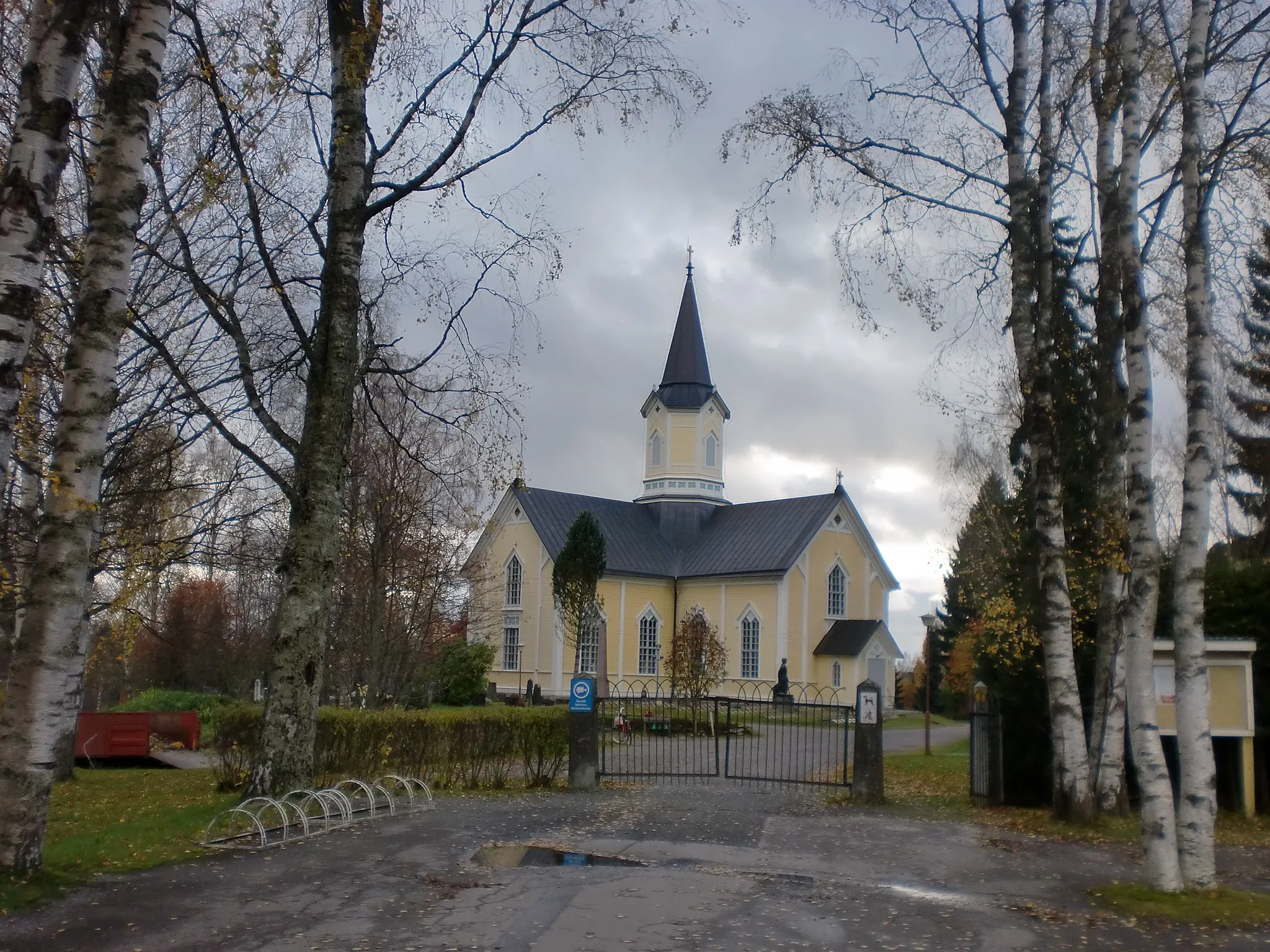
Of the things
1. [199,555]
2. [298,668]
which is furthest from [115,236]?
[199,555]

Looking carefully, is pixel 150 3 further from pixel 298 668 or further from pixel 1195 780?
pixel 1195 780

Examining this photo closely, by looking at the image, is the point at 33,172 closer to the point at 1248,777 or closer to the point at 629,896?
the point at 629,896

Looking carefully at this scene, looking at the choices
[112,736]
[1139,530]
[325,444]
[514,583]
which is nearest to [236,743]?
[325,444]

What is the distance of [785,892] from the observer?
345 inches

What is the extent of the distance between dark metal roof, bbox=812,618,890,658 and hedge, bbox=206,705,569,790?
100 ft

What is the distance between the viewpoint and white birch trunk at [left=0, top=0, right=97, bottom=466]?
6750 millimetres

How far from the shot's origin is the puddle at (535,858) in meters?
9.88

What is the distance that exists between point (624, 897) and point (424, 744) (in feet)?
25.6

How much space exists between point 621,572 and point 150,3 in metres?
40.5

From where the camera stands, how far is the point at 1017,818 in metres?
14.2

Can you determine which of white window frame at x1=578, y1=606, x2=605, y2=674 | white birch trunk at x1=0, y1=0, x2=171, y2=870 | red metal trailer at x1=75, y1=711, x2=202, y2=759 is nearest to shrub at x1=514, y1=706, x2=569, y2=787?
white birch trunk at x1=0, y1=0, x2=171, y2=870

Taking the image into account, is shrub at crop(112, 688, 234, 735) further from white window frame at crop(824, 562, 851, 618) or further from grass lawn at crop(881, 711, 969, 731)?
white window frame at crop(824, 562, 851, 618)

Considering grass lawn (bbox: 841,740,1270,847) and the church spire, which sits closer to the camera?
grass lawn (bbox: 841,740,1270,847)

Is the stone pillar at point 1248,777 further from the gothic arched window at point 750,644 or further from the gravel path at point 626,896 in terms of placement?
the gothic arched window at point 750,644
